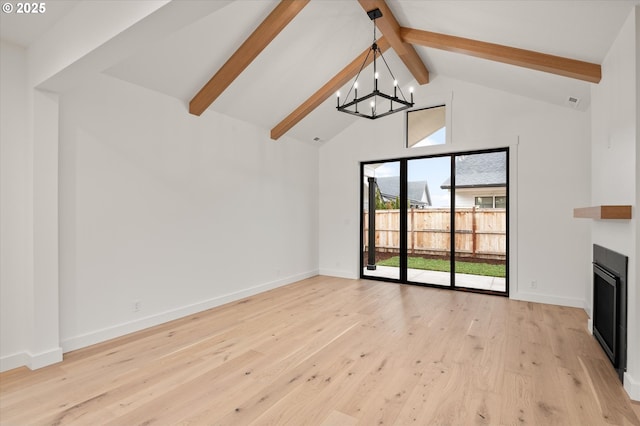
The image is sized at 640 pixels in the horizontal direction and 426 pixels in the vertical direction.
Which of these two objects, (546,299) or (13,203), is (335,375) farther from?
(546,299)

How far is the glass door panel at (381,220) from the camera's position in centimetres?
607

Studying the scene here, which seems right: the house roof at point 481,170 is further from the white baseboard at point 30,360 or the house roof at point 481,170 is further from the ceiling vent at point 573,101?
the white baseboard at point 30,360

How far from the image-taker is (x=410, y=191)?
19.3 feet

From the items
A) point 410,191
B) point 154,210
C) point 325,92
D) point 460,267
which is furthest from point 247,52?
point 460,267

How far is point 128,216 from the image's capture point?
3500mm

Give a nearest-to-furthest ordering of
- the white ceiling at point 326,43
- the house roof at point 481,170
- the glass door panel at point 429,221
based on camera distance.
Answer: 1. the white ceiling at point 326,43
2. the house roof at point 481,170
3. the glass door panel at point 429,221

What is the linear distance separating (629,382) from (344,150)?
523 centimetres

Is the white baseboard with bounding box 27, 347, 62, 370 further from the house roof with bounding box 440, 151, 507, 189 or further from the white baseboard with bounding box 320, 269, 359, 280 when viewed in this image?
the house roof with bounding box 440, 151, 507, 189

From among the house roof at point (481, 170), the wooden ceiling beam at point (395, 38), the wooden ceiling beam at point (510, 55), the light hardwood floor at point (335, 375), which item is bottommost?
the light hardwood floor at point (335, 375)

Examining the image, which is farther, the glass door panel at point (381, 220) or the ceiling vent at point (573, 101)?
the glass door panel at point (381, 220)

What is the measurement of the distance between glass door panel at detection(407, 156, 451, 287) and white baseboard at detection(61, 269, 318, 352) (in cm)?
269

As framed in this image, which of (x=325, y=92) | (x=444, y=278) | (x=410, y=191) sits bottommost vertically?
(x=444, y=278)

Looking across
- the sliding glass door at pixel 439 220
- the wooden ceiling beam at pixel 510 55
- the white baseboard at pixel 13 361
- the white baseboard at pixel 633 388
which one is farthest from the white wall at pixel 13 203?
the sliding glass door at pixel 439 220

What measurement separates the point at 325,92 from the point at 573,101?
3.39 meters
